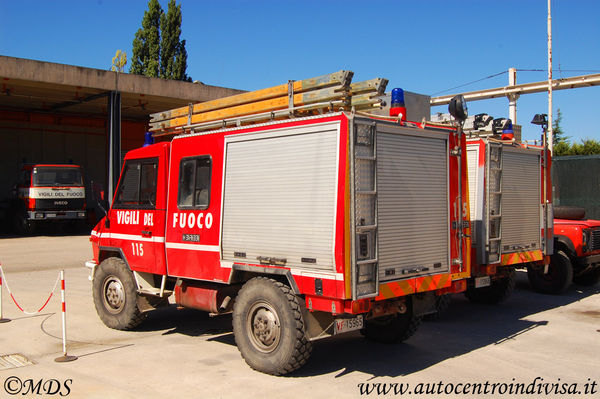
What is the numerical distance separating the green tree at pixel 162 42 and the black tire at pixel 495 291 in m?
42.7

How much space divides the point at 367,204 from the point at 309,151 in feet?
2.74

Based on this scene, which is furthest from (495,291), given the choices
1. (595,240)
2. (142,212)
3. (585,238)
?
(142,212)

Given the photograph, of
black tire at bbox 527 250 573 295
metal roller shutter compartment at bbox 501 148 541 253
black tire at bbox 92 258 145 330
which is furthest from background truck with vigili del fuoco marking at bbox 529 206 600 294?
black tire at bbox 92 258 145 330

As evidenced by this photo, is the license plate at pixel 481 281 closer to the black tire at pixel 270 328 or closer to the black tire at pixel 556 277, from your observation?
the black tire at pixel 270 328

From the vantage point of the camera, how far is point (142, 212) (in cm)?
805

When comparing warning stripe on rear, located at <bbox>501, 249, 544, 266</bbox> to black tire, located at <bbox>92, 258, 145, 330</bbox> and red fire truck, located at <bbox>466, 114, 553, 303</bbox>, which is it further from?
black tire, located at <bbox>92, 258, 145, 330</bbox>

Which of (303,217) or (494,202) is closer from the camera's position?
(303,217)

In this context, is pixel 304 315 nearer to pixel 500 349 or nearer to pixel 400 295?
pixel 400 295

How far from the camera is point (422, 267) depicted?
20.9ft

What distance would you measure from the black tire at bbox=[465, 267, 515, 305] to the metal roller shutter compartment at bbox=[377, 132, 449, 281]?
13.4ft

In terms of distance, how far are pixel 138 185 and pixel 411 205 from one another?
4101 mm

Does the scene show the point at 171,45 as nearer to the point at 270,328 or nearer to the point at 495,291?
the point at 495,291

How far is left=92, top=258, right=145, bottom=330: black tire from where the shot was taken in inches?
318

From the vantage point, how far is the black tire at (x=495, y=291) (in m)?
10.2
